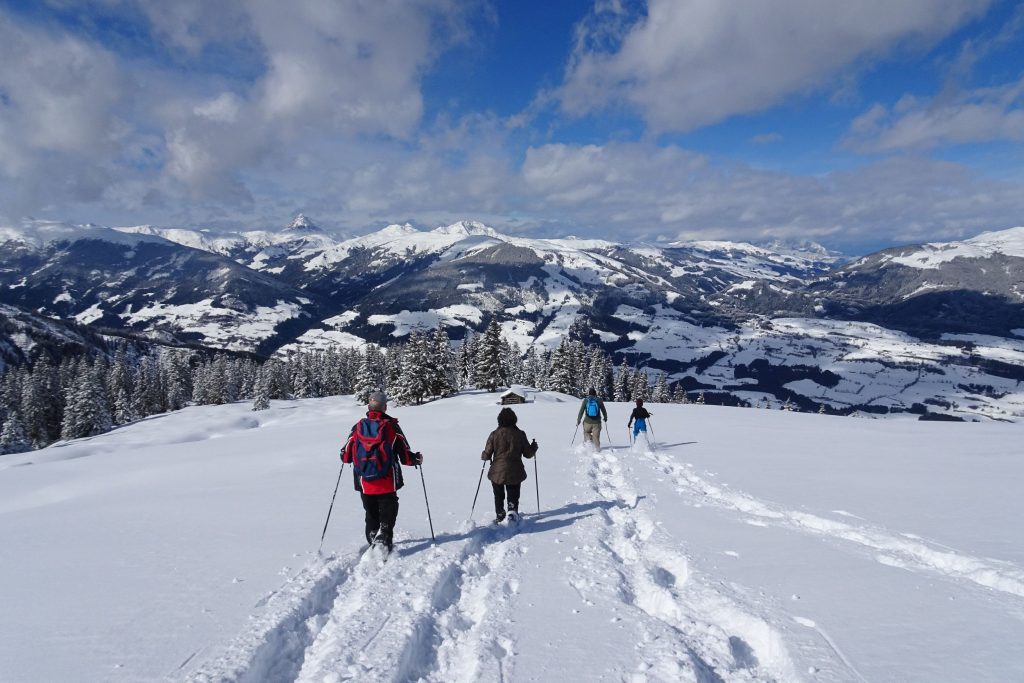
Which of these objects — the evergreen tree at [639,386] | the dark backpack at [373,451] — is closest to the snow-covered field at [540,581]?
the dark backpack at [373,451]

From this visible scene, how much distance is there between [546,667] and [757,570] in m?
3.95

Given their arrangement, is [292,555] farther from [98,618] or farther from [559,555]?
[559,555]

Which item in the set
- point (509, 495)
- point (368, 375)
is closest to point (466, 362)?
point (368, 375)

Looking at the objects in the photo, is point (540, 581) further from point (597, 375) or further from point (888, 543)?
point (597, 375)

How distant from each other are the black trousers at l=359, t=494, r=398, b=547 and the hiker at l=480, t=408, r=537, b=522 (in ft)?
7.51

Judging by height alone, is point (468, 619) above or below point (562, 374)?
above

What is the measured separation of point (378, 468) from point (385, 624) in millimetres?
2511

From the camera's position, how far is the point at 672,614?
5875 millimetres

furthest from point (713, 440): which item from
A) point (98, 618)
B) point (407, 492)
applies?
point (98, 618)

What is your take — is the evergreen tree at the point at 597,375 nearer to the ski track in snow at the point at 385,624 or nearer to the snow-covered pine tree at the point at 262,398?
the snow-covered pine tree at the point at 262,398

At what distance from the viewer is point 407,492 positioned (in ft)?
37.3

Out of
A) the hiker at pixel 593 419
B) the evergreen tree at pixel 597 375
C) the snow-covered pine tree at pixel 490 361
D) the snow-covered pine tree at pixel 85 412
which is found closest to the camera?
the hiker at pixel 593 419

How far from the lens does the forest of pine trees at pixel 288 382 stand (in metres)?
58.5

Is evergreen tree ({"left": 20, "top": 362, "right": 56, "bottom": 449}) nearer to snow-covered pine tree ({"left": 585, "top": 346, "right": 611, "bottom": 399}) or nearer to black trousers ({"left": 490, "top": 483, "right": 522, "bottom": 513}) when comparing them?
snow-covered pine tree ({"left": 585, "top": 346, "right": 611, "bottom": 399})
